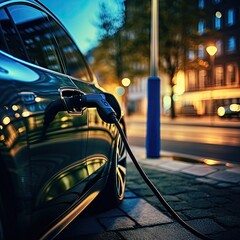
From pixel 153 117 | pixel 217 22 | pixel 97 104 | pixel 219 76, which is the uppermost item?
pixel 217 22

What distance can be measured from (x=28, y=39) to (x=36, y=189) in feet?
3.70

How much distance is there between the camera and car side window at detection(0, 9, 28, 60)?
1808mm

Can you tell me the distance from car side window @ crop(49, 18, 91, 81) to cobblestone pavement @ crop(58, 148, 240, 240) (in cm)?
134

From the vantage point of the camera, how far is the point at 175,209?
3383mm

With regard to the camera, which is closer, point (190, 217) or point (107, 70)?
point (190, 217)

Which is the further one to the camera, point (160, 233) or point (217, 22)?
point (217, 22)

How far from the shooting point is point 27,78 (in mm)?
1694

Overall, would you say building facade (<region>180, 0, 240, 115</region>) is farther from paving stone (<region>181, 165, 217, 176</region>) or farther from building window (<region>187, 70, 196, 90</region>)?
paving stone (<region>181, 165, 217, 176</region>)

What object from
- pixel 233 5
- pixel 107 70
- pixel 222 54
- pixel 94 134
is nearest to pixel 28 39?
pixel 94 134

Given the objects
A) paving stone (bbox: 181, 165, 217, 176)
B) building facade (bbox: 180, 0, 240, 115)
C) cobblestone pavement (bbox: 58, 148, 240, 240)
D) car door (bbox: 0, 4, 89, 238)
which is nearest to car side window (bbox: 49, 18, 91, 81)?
car door (bbox: 0, 4, 89, 238)

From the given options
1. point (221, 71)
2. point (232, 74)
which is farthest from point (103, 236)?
point (221, 71)

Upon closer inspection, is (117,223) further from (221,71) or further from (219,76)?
(221,71)

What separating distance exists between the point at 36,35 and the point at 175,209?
7.04 feet

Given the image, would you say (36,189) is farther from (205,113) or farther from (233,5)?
(205,113)
